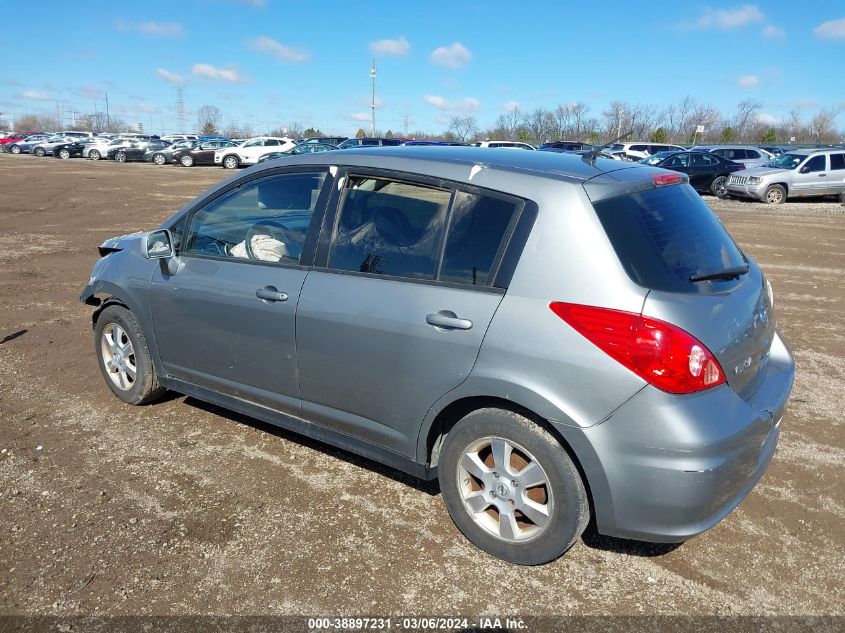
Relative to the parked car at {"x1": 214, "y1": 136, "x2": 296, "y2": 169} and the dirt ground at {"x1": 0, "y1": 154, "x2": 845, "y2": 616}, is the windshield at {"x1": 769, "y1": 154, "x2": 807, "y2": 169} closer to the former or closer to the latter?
the dirt ground at {"x1": 0, "y1": 154, "x2": 845, "y2": 616}

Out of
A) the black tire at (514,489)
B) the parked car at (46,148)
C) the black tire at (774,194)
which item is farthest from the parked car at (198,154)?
the black tire at (514,489)

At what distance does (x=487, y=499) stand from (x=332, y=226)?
5.25ft

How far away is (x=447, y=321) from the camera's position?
9.53 ft

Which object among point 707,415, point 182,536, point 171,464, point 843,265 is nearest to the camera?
point 707,415

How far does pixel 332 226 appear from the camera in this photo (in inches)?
136

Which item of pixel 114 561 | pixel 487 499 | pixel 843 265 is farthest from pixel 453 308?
pixel 843 265

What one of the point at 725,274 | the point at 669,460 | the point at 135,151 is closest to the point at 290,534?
the point at 669,460

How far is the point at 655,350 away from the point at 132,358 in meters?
3.59

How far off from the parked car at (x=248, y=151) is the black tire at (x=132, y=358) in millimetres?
33826

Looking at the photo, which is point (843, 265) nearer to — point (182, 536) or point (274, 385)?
point (274, 385)

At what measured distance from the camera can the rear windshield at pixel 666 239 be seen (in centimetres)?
269

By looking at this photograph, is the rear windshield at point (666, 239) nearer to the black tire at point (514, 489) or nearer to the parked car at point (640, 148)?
the black tire at point (514, 489)

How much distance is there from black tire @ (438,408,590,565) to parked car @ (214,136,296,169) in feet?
118

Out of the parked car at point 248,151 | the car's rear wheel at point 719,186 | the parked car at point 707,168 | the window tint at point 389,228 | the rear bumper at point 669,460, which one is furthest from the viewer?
the parked car at point 248,151
